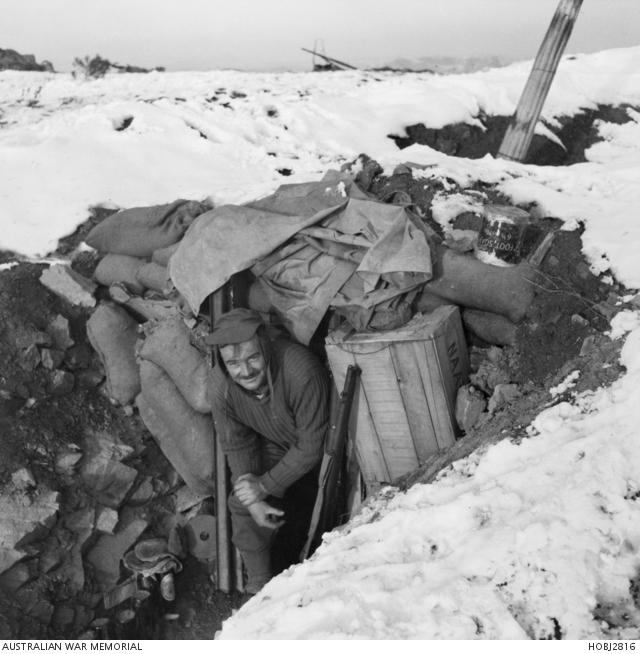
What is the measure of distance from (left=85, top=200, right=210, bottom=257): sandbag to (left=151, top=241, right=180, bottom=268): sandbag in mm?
62

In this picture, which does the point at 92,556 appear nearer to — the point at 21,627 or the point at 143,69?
the point at 21,627

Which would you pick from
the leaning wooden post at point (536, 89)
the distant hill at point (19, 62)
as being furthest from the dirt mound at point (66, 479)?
the distant hill at point (19, 62)

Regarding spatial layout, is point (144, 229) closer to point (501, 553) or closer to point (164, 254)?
point (164, 254)

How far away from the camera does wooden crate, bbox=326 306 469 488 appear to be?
3715 mm

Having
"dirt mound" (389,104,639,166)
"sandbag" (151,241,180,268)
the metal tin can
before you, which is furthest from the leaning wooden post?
"sandbag" (151,241,180,268)

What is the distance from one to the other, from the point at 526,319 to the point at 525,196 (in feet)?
4.46

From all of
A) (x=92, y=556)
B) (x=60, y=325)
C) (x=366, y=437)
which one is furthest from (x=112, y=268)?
(x=366, y=437)

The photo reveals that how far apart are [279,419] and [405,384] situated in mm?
777

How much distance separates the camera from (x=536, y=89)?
23.9ft

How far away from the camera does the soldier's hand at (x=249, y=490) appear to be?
3.92 metres

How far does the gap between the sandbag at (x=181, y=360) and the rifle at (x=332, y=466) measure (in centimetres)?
104

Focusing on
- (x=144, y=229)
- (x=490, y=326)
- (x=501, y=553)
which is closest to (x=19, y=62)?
(x=144, y=229)

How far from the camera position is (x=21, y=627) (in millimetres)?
4098

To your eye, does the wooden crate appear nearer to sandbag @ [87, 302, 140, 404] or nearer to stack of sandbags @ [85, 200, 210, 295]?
stack of sandbags @ [85, 200, 210, 295]
